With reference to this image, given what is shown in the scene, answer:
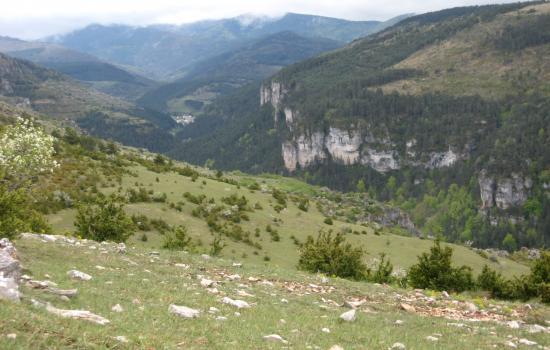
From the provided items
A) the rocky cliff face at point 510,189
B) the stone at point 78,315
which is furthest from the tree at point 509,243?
the stone at point 78,315

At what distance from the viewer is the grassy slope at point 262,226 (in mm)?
44394

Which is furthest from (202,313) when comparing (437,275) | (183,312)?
(437,275)

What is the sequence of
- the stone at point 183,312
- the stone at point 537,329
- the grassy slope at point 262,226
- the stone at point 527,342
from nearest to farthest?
the stone at point 183,312 < the stone at point 527,342 < the stone at point 537,329 < the grassy slope at point 262,226

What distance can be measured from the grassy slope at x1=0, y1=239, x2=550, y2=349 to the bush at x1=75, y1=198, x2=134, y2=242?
7.82 m

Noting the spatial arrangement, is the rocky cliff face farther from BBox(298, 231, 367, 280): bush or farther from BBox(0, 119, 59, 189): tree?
BBox(0, 119, 59, 189): tree

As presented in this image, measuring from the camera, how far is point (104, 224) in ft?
103

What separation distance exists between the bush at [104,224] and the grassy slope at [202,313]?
7.82m

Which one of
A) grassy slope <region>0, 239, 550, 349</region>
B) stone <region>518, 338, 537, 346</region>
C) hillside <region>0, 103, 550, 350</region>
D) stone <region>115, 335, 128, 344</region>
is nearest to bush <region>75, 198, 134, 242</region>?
hillside <region>0, 103, 550, 350</region>

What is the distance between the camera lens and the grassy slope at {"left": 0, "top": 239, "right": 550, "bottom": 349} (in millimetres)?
9688

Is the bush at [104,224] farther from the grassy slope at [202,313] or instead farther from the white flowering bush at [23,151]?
the grassy slope at [202,313]

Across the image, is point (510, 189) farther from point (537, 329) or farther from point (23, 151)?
point (537, 329)

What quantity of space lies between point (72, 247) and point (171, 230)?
870 inches

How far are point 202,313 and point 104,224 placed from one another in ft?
64.9

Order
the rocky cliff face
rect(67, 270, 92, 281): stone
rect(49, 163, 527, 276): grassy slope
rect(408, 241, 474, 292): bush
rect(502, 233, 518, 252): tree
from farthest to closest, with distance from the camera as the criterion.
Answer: the rocky cliff face
rect(502, 233, 518, 252): tree
rect(49, 163, 527, 276): grassy slope
rect(408, 241, 474, 292): bush
rect(67, 270, 92, 281): stone
